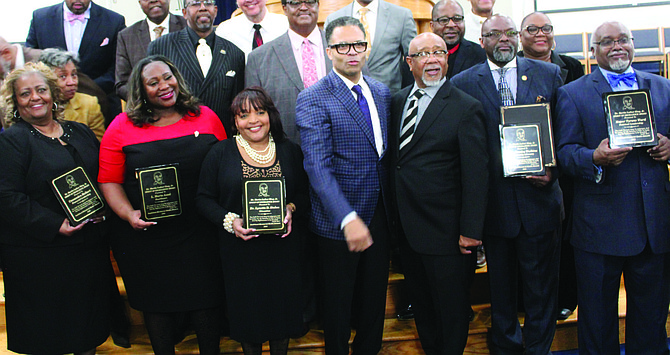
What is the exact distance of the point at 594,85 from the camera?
2441mm

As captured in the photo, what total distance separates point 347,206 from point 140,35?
6.62 feet

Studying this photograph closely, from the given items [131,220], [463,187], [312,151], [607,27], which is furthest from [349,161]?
[607,27]

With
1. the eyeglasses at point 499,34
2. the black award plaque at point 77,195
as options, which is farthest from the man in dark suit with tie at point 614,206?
the black award plaque at point 77,195

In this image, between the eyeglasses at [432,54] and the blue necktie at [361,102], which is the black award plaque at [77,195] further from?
the eyeglasses at [432,54]

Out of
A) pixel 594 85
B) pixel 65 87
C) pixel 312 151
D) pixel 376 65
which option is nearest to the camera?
pixel 312 151

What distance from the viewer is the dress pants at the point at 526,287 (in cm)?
252

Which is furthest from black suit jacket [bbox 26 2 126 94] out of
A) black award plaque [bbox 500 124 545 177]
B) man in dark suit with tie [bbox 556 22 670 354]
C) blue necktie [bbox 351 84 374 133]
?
man in dark suit with tie [bbox 556 22 670 354]

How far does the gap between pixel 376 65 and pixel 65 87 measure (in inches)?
68.7

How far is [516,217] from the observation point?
2473 mm

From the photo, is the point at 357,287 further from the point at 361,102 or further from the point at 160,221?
the point at 160,221

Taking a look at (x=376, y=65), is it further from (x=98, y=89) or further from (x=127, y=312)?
(x=127, y=312)

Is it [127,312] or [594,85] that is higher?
[594,85]

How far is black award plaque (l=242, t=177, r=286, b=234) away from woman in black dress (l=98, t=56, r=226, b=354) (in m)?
0.38

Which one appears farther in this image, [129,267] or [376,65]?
[376,65]
